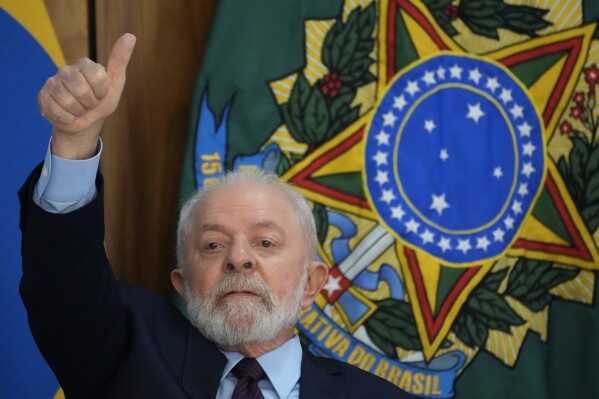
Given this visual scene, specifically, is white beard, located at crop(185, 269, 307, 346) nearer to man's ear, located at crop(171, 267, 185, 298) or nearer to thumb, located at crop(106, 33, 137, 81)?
man's ear, located at crop(171, 267, 185, 298)

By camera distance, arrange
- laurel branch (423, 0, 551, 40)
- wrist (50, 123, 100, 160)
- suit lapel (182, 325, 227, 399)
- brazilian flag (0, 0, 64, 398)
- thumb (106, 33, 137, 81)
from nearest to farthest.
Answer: thumb (106, 33, 137, 81)
wrist (50, 123, 100, 160)
suit lapel (182, 325, 227, 399)
brazilian flag (0, 0, 64, 398)
laurel branch (423, 0, 551, 40)

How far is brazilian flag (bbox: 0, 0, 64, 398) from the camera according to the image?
2359 mm

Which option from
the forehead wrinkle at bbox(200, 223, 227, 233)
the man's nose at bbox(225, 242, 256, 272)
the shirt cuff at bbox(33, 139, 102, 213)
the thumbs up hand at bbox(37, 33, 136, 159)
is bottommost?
the man's nose at bbox(225, 242, 256, 272)

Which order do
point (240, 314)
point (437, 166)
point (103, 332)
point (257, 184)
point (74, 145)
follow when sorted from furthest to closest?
point (437, 166)
point (257, 184)
point (240, 314)
point (103, 332)
point (74, 145)

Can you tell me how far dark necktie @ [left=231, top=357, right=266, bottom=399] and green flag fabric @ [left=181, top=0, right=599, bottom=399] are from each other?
0.66 m

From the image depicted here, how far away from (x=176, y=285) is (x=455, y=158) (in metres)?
1.09

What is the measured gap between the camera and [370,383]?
2189mm

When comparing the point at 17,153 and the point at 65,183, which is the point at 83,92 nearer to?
the point at 65,183

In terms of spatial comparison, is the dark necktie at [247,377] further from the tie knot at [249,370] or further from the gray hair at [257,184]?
the gray hair at [257,184]

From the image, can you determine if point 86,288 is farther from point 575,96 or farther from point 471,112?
point 575,96

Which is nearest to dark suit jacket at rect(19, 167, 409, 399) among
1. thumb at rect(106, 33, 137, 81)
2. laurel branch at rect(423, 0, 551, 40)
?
thumb at rect(106, 33, 137, 81)

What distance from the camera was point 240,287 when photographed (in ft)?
6.64

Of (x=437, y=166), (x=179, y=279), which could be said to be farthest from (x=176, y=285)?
(x=437, y=166)

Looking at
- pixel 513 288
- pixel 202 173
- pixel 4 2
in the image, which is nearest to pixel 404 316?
pixel 513 288
